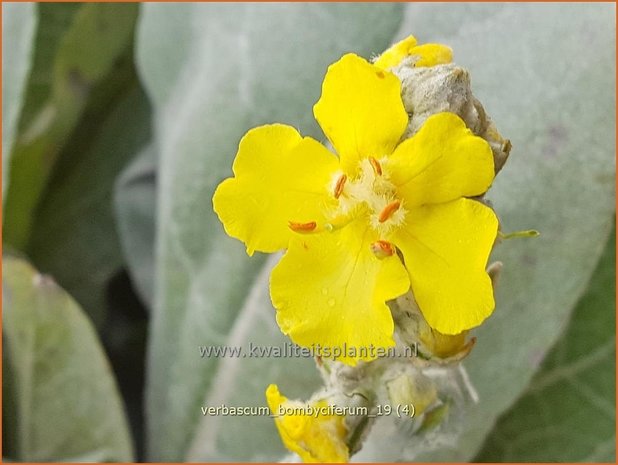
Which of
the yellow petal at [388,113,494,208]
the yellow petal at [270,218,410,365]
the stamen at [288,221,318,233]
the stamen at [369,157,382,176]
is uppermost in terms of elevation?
the yellow petal at [388,113,494,208]

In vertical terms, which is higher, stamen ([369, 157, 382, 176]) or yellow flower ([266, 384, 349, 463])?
stamen ([369, 157, 382, 176])

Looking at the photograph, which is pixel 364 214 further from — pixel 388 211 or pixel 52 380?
pixel 52 380

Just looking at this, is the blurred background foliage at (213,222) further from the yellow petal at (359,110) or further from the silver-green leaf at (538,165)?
the yellow petal at (359,110)

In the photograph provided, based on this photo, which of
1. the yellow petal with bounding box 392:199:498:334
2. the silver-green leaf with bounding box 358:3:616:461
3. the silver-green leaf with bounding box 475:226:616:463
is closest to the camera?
the yellow petal with bounding box 392:199:498:334

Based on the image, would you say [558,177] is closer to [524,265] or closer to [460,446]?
[524,265]

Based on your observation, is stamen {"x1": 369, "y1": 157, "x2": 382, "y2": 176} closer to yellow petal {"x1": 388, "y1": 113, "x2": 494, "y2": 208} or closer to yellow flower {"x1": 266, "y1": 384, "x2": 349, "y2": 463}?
yellow petal {"x1": 388, "y1": 113, "x2": 494, "y2": 208}

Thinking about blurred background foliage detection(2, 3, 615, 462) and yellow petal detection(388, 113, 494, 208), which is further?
blurred background foliage detection(2, 3, 615, 462)

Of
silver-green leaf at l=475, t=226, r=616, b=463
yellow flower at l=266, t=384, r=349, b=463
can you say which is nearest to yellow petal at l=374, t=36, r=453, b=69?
yellow flower at l=266, t=384, r=349, b=463
